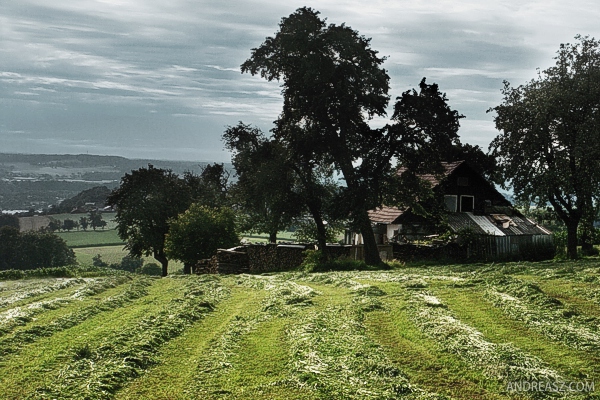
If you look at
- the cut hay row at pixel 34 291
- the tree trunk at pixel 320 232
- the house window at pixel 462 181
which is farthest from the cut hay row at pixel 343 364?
the house window at pixel 462 181

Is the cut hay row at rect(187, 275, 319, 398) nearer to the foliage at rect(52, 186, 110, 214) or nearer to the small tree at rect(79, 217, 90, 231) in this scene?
the small tree at rect(79, 217, 90, 231)

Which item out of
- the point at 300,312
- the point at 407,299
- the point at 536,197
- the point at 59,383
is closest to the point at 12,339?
the point at 59,383

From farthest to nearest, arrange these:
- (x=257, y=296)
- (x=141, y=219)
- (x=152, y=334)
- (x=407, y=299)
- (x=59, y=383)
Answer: (x=141, y=219), (x=257, y=296), (x=407, y=299), (x=152, y=334), (x=59, y=383)

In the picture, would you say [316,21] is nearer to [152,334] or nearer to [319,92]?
[319,92]

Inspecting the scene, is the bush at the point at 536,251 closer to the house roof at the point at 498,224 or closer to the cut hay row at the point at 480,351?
the house roof at the point at 498,224

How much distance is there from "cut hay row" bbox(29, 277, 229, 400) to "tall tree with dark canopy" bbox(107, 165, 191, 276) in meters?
46.9

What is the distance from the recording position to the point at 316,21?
31.7m

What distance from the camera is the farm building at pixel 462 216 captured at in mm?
41312

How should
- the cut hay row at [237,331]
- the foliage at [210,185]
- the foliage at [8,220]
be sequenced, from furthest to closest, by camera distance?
the foliage at [8,220]
the foliage at [210,185]
the cut hay row at [237,331]

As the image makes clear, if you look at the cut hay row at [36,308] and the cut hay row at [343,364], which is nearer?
the cut hay row at [343,364]

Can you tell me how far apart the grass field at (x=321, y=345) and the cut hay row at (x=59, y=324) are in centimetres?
4

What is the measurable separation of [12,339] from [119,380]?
3.83 metres

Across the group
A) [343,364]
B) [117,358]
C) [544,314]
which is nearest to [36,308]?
[117,358]

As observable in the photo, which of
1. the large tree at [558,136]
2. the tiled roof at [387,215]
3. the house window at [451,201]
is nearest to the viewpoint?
the large tree at [558,136]
